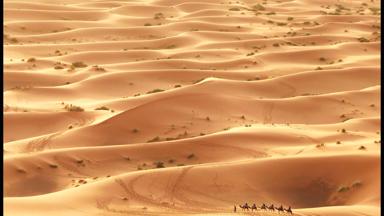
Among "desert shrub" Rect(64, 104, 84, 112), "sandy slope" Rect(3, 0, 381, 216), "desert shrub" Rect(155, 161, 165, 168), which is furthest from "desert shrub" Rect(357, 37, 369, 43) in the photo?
"desert shrub" Rect(155, 161, 165, 168)

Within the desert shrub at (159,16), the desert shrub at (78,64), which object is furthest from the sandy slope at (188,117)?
the desert shrub at (159,16)

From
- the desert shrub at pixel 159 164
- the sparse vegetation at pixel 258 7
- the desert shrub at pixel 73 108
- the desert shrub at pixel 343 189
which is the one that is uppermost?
the desert shrub at pixel 343 189

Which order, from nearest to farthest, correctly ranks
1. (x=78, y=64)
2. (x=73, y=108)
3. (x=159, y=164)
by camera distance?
(x=159, y=164), (x=73, y=108), (x=78, y=64)

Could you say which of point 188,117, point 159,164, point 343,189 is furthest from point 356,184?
point 188,117

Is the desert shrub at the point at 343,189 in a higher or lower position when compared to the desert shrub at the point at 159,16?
higher

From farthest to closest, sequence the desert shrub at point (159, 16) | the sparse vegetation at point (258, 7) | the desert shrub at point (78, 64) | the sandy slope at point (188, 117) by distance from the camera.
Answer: the sparse vegetation at point (258, 7), the desert shrub at point (159, 16), the desert shrub at point (78, 64), the sandy slope at point (188, 117)

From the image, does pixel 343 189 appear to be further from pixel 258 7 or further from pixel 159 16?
pixel 258 7

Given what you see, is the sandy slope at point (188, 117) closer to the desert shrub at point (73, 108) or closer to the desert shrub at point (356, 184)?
the desert shrub at point (356, 184)

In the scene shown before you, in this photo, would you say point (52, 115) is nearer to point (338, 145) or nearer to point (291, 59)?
point (338, 145)
